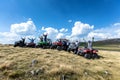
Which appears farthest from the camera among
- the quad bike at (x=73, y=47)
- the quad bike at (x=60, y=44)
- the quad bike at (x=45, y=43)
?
the quad bike at (x=45, y=43)

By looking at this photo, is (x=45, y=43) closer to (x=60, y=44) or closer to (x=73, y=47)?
(x=60, y=44)

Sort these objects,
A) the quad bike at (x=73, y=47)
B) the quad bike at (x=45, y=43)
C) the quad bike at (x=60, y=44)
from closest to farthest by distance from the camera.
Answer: the quad bike at (x=73, y=47) < the quad bike at (x=60, y=44) < the quad bike at (x=45, y=43)

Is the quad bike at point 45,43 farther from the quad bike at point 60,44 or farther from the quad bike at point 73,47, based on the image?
the quad bike at point 73,47

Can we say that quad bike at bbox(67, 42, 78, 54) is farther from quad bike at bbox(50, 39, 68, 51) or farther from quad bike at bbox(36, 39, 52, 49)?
quad bike at bbox(36, 39, 52, 49)

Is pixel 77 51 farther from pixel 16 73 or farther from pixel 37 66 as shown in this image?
pixel 16 73

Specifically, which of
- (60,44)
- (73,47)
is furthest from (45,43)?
(73,47)

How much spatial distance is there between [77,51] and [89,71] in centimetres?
1203

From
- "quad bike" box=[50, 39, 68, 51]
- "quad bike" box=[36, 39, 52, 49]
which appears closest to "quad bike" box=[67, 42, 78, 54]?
"quad bike" box=[50, 39, 68, 51]

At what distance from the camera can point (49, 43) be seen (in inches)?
1309

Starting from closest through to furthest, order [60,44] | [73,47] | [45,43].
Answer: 1. [73,47]
2. [60,44]
3. [45,43]

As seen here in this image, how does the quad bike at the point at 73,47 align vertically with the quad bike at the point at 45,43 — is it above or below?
below

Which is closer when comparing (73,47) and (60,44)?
(73,47)

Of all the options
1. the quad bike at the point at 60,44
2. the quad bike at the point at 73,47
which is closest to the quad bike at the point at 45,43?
the quad bike at the point at 60,44

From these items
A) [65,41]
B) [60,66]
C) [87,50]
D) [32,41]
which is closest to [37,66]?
[60,66]
